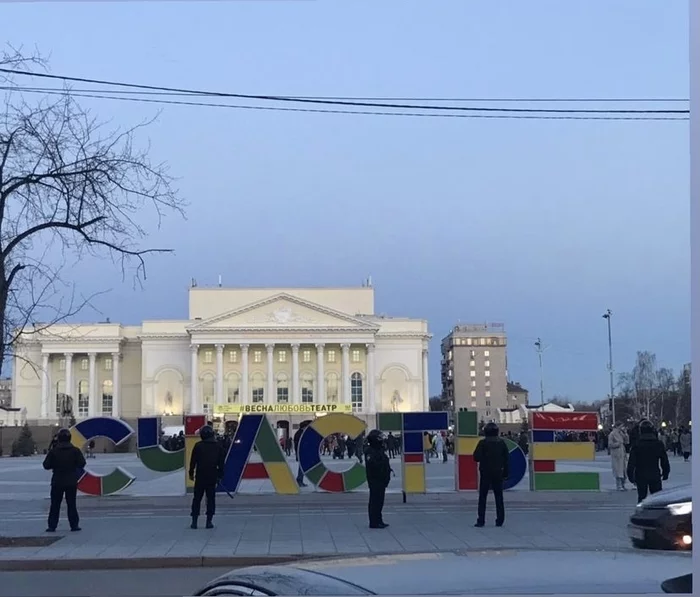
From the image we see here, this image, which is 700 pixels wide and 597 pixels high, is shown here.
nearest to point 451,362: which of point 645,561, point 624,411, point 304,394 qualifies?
point 624,411

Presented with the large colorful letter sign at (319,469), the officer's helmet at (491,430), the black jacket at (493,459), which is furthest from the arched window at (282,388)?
the black jacket at (493,459)

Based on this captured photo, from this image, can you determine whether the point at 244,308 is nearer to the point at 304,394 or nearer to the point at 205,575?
the point at 304,394

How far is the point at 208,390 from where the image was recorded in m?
108

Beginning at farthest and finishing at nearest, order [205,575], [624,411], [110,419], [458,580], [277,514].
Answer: [624,411] → [110,419] → [277,514] → [205,575] → [458,580]

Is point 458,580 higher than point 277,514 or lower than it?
higher

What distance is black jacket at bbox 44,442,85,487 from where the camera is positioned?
18.0 meters

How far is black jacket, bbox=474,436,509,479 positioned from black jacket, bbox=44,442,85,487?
292 inches

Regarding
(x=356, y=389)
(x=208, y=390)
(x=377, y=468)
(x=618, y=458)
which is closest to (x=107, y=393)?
(x=208, y=390)

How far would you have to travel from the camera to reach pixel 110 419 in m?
26.3

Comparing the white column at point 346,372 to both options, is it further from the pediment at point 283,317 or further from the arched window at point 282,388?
the arched window at point 282,388

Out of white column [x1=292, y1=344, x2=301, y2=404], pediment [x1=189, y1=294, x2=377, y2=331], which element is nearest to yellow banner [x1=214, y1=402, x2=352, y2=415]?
white column [x1=292, y1=344, x2=301, y2=404]

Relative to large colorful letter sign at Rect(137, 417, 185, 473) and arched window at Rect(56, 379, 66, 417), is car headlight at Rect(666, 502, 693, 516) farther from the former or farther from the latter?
arched window at Rect(56, 379, 66, 417)

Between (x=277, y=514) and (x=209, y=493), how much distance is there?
11.2ft

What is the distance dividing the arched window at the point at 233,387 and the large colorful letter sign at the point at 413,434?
A: 271 ft
